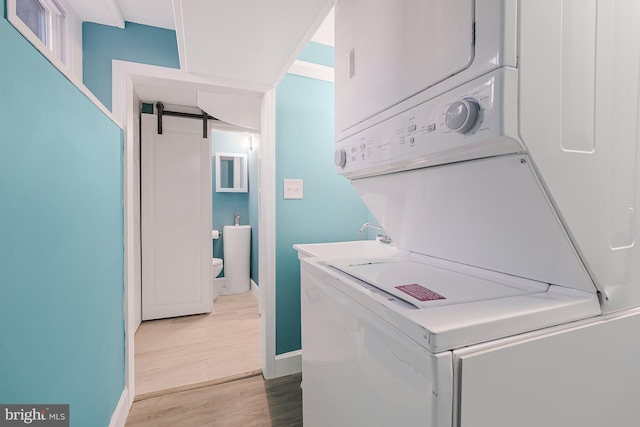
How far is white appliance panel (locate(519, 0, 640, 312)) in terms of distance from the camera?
612mm

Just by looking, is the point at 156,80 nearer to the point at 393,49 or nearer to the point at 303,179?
the point at 303,179

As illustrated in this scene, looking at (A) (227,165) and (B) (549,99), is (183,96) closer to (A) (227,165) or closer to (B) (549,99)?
(A) (227,165)

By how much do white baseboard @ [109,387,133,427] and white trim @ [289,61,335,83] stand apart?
2436 millimetres

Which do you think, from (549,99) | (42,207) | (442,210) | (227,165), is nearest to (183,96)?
(227,165)

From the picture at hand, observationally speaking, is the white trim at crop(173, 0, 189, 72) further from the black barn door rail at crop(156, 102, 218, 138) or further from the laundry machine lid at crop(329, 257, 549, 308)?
the black barn door rail at crop(156, 102, 218, 138)

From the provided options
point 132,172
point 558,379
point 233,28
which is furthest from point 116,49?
point 558,379

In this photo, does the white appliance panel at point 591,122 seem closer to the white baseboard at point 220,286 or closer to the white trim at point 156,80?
the white trim at point 156,80

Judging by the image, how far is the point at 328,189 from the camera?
2.35 meters

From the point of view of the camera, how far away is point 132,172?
1.84 metres

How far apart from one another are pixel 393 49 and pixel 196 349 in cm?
273

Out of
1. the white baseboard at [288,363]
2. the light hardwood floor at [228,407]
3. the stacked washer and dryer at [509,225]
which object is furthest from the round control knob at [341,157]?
the white baseboard at [288,363]

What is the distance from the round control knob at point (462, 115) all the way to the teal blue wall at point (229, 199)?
150 inches

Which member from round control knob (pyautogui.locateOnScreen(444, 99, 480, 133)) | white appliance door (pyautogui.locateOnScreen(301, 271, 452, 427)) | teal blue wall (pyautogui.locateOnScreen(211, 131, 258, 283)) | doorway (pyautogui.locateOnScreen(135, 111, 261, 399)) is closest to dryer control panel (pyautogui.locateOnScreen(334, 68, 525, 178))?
round control knob (pyautogui.locateOnScreen(444, 99, 480, 133))

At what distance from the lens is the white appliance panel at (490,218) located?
671mm
